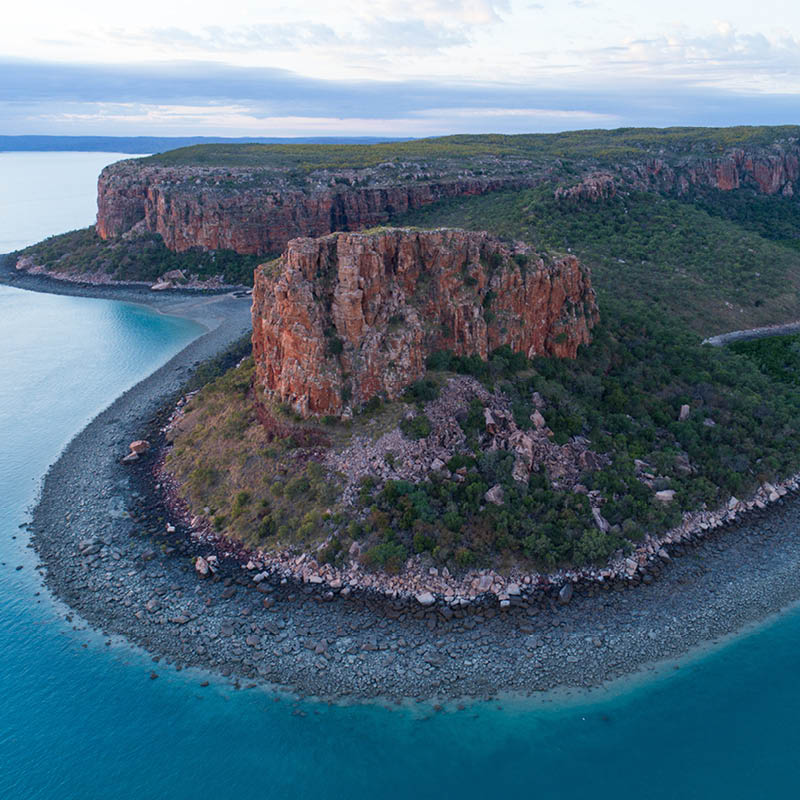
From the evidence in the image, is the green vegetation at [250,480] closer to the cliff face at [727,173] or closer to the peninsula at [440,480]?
the peninsula at [440,480]

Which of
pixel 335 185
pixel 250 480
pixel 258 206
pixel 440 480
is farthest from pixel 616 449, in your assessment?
pixel 335 185

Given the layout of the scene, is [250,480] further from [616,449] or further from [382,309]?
[616,449]

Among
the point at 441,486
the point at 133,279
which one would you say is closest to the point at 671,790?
the point at 441,486

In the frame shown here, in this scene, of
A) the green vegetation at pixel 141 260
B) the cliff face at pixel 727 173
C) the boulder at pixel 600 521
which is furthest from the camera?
the cliff face at pixel 727 173

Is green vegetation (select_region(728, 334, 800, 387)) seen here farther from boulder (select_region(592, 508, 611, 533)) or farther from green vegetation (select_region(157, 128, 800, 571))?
boulder (select_region(592, 508, 611, 533))

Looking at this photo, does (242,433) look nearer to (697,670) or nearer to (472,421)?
(472,421)

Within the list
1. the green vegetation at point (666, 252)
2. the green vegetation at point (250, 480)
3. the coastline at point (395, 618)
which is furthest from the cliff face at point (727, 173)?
the green vegetation at point (250, 480)
